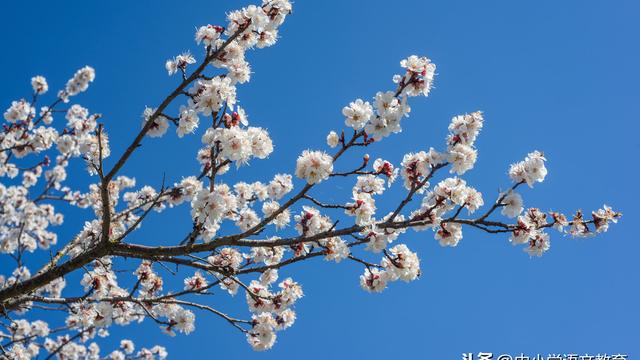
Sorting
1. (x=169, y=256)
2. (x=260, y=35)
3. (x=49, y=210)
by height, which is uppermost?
(x=49, y=210)

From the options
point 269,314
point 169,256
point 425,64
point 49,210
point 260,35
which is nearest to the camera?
point 425,64

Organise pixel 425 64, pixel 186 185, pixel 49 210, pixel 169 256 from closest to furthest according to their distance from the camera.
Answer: pixel 425 64, pixel 169 256, pixel 186 185, pixel 49 210

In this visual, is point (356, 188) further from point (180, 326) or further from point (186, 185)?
point (180, 326)

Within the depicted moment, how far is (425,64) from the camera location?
4578 millimetres

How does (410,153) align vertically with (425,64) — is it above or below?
below

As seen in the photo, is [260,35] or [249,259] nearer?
[260,35]

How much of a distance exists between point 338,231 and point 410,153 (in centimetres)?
107

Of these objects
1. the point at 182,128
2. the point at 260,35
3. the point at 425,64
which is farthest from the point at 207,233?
the point at 425,64

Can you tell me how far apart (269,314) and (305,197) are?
2157mm

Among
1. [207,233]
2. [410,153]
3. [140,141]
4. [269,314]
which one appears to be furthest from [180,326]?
[410,153]

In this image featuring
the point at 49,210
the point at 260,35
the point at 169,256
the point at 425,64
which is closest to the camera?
the point at 425,64

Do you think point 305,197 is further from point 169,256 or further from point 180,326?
point 180,326

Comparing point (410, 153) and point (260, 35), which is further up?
point (260, 35)

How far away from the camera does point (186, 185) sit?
5.67 metres
